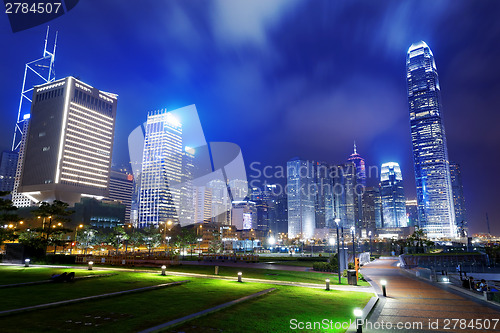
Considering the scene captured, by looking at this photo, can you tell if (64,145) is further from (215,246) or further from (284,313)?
(284,313)

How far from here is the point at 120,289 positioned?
1827cm

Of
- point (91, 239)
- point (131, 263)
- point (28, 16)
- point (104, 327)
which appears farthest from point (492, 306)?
point (28, 16)

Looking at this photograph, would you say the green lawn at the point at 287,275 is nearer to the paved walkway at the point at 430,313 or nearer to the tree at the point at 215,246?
the paved walkway at the point at 430,313

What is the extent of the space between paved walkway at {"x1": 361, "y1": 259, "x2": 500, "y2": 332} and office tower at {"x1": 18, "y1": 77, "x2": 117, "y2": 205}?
155 m

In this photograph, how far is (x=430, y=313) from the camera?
47.1ft

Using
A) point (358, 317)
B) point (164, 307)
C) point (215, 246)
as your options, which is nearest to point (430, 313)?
point (358, 317)

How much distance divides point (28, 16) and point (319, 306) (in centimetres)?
10913

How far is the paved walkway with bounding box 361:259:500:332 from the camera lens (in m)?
12.1

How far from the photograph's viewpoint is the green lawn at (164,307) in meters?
10.9

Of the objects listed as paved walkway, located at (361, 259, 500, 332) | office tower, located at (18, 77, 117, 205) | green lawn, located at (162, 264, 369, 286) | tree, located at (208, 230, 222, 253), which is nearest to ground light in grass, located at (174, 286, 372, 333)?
paved walkway, located at (361, 259, 500, 332)

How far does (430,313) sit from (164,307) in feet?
40.1

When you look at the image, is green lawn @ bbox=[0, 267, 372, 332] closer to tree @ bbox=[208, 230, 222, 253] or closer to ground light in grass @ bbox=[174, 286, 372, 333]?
ground light in grass @ bbox=[174, 286, 372, 333]

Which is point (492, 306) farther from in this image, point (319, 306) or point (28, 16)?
point (28, 16)

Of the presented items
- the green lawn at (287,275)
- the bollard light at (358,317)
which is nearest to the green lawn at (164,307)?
the bollard light at (358,317)
